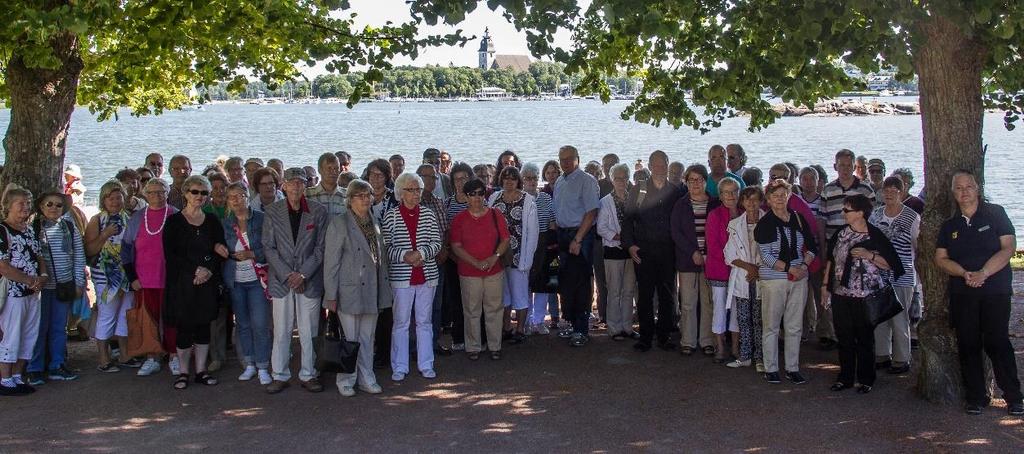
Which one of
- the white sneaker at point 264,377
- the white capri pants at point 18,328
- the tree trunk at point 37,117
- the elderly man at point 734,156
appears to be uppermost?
the tree trunk at point 37,117

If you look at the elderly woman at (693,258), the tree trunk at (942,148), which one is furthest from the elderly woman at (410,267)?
the tree trunk at (942,148)

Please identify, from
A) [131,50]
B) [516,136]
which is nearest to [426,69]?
[516,136]

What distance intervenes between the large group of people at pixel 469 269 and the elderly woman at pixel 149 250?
17 millimetres

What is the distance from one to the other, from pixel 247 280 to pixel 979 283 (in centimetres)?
583

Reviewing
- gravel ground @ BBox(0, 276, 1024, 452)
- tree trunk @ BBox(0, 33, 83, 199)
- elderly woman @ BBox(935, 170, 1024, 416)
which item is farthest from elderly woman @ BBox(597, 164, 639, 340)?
tree trunk @ BBox(0, 33, 83, 199)

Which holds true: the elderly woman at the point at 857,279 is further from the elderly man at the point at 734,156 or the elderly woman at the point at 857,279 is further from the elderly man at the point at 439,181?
the elderly man at the point at 439,181

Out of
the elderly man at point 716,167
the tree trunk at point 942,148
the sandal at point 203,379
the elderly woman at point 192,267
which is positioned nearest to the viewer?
the tree trunk at point 942,148

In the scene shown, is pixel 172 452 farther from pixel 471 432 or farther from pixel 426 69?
pixel 426 69

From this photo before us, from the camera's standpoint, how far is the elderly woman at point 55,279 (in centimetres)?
831

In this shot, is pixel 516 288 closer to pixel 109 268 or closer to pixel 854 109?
pixel 109 268

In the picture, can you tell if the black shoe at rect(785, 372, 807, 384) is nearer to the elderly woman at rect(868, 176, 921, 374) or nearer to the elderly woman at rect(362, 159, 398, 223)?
the elderly woman at rect(868, 176, 921, 374)

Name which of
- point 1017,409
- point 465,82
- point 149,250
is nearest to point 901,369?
point 1017,409

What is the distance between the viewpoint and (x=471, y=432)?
23.2 feet

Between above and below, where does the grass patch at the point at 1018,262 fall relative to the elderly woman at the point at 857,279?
below
